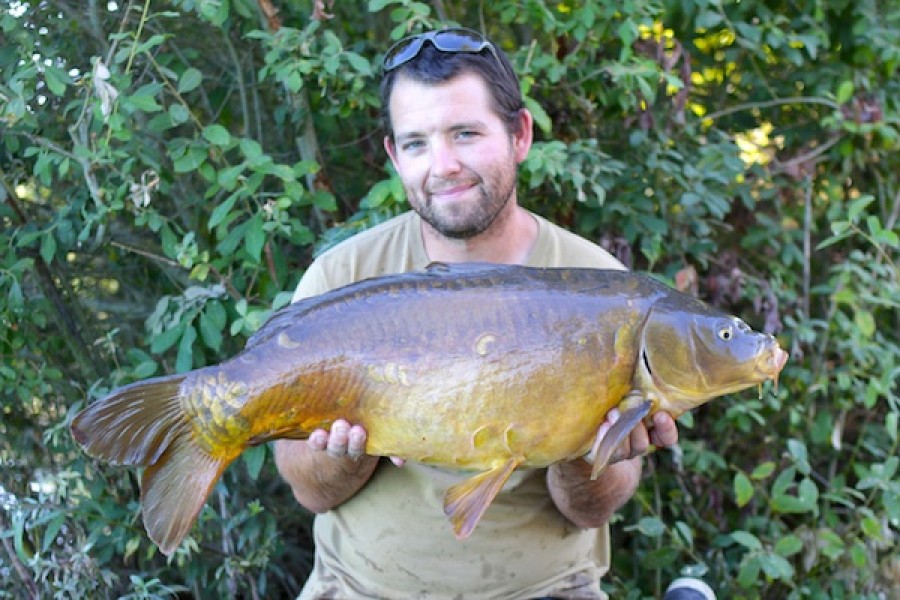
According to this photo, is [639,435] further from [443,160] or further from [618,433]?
[443,160]

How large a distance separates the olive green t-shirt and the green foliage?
1.24 feet

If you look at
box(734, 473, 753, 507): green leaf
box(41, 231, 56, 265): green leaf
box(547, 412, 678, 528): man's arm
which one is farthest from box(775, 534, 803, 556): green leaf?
box(41, 231, 56, 265): green leaf

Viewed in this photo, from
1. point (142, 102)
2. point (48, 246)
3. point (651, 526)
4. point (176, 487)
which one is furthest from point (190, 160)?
point (651, 526)

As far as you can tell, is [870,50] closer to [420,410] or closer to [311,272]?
[311,272]

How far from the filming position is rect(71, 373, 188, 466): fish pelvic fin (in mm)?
1718

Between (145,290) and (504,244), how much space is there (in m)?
1.39

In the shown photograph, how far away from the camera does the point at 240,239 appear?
102 inches

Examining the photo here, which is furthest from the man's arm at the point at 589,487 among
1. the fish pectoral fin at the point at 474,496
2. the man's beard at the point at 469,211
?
the man's beard at the point at 469,211

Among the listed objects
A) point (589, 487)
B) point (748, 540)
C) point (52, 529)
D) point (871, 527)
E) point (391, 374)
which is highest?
point (391, 374)

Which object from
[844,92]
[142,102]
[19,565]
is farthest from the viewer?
[844,92]

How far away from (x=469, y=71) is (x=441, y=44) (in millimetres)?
80

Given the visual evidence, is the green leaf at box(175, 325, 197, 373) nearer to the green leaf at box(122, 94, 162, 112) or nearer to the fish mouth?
the green leaf at box(122, 94, 162, 112)

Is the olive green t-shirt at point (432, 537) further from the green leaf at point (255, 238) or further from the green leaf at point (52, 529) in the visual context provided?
the green leaf at point (52, 529)

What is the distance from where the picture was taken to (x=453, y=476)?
207cm
